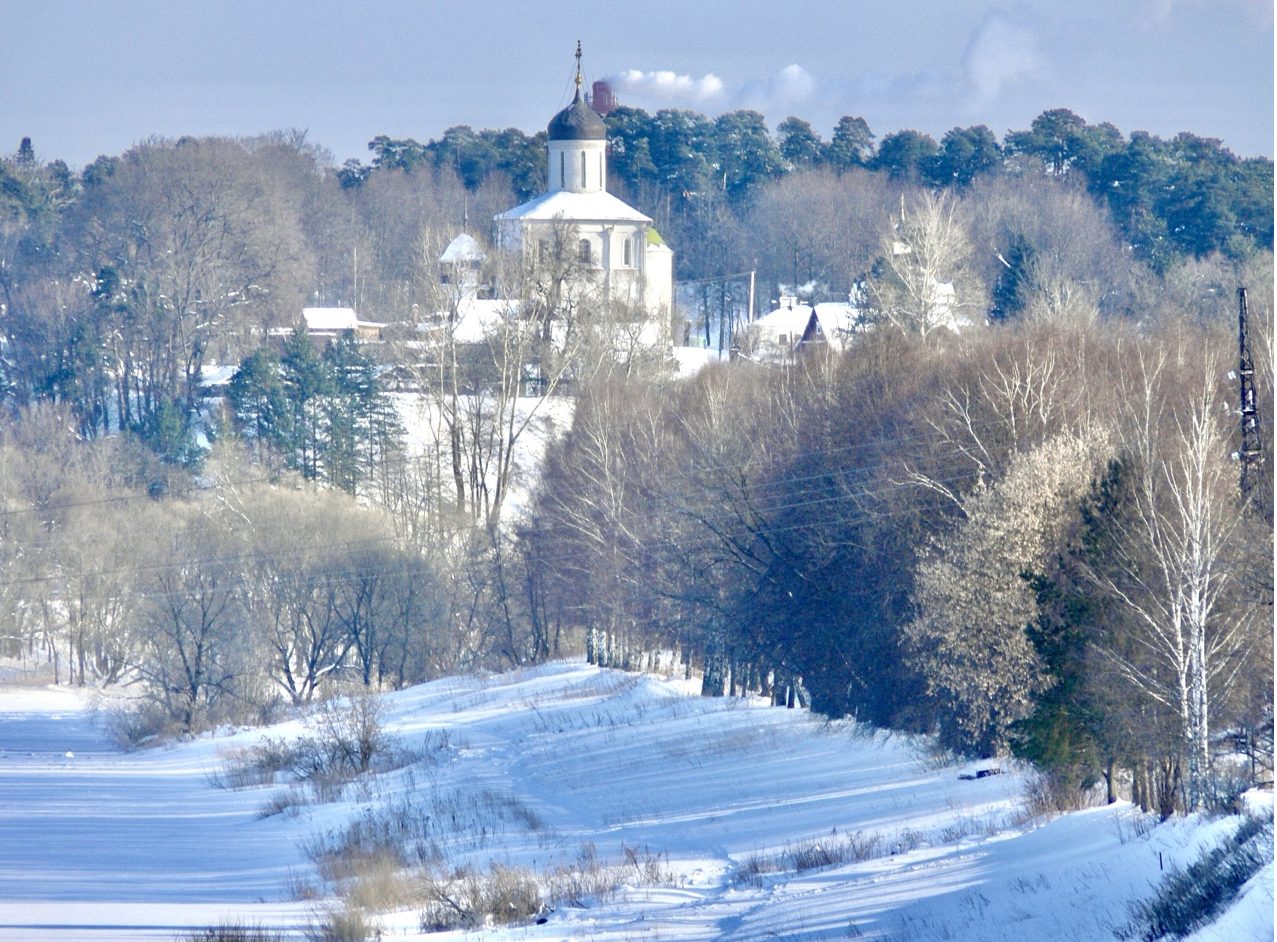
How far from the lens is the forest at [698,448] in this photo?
17.8m

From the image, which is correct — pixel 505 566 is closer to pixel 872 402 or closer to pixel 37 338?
pixel 872 402

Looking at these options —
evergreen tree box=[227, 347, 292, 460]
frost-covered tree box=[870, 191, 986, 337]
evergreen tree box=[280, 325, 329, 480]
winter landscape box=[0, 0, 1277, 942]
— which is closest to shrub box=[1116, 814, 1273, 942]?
winter landscape box=[0, 0, 1277, 942]

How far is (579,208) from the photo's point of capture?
7106cm

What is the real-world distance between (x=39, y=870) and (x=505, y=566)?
83.3 feet

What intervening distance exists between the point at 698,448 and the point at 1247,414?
17767 millimetres

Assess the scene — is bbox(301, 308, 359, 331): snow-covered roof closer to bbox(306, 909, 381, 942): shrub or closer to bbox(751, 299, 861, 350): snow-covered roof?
bbox(751, 299, 861, 350): snow-covered roof

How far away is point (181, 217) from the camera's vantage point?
2869 inches

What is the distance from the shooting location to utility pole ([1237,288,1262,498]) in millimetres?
15438

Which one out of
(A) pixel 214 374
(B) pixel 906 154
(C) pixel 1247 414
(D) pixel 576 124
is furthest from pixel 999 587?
(B) pixel 906 154

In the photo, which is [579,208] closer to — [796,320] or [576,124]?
[576,124]

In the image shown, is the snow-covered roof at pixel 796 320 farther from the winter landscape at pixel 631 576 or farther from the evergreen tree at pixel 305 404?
the evergreen tree at pixel 305 404

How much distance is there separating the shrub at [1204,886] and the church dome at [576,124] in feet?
206

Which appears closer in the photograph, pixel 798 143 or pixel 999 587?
pixel 999 587

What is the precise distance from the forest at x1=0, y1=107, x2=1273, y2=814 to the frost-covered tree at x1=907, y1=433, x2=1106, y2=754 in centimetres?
7
